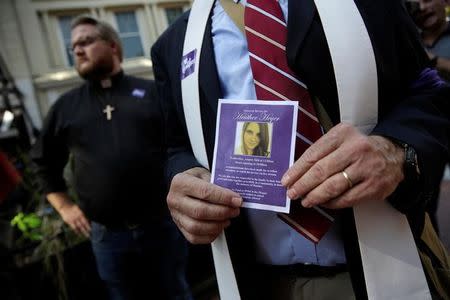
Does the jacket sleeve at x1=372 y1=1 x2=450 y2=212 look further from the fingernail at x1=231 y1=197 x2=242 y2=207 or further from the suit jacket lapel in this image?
the fingernail at x1=231 y1=197 x2=242 y2=207

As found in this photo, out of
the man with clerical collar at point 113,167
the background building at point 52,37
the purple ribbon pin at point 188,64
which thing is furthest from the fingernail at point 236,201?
the background building at point 52,37

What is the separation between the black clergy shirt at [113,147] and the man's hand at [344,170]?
5.53ft

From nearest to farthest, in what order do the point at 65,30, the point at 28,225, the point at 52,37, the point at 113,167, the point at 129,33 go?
the point at 113,167
the point at 28,225
the point at 52,37
the point at 65,30
the point at 129,33

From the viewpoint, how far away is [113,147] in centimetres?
226

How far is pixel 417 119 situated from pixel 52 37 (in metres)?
10.1

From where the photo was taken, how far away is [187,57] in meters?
0.99

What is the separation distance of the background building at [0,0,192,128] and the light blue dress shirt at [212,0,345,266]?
882cm

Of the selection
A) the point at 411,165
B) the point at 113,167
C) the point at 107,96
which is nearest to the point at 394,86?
the point at 411,165

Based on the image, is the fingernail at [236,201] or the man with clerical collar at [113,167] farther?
the man with clerical collar at [113,167]

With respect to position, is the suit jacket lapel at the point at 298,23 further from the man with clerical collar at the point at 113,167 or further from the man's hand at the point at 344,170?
the man with clerical collar at the point at 113,167

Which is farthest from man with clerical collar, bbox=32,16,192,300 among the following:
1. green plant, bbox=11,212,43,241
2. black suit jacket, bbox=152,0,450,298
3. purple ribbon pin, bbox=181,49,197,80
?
black suit jacket, bbox=152,0,450,298

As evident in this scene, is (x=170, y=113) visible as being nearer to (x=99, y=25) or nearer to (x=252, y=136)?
(x=252, y=136)

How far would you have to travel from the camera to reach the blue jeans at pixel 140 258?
2291 mm

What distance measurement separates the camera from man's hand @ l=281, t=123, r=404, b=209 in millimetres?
690
